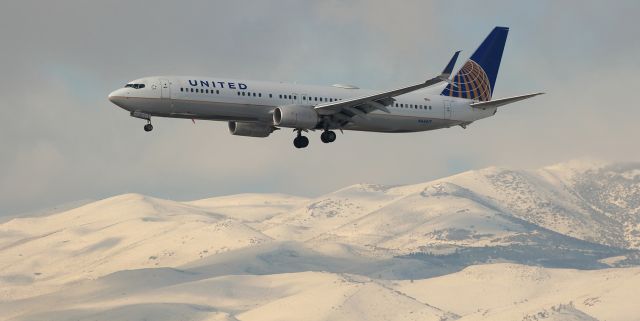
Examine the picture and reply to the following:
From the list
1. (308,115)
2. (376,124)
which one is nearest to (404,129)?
(376,124)

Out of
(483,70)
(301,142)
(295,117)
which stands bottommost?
(301,142)

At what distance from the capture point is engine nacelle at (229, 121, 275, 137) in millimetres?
94125

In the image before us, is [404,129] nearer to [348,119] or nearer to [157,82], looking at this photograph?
[348,119]

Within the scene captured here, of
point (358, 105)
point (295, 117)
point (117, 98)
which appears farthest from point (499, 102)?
point (117, 98)

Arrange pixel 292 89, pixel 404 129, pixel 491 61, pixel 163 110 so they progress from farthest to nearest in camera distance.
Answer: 1. pixel 491 61
2. pixel 404 129
3. pixel 292 89
4. pixel 163 110

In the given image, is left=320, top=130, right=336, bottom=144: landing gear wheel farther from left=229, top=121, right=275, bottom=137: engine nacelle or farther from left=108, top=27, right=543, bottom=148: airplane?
left=229, top=121, right=275, bottom=137: engine nacelle

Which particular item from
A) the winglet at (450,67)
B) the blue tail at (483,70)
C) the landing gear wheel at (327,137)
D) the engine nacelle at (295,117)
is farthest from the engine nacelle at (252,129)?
the blue tail at (483,70)

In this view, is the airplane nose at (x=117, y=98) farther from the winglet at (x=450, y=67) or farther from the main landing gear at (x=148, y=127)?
the winglet at (x=450, y=67)

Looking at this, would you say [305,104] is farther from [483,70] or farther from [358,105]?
[483,70]

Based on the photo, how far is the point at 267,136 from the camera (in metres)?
95.1

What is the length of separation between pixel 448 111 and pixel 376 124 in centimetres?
873

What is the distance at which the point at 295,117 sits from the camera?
89.8m

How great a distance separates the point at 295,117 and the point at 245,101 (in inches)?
163

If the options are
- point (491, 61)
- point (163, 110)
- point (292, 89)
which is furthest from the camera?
point (491, 61)
